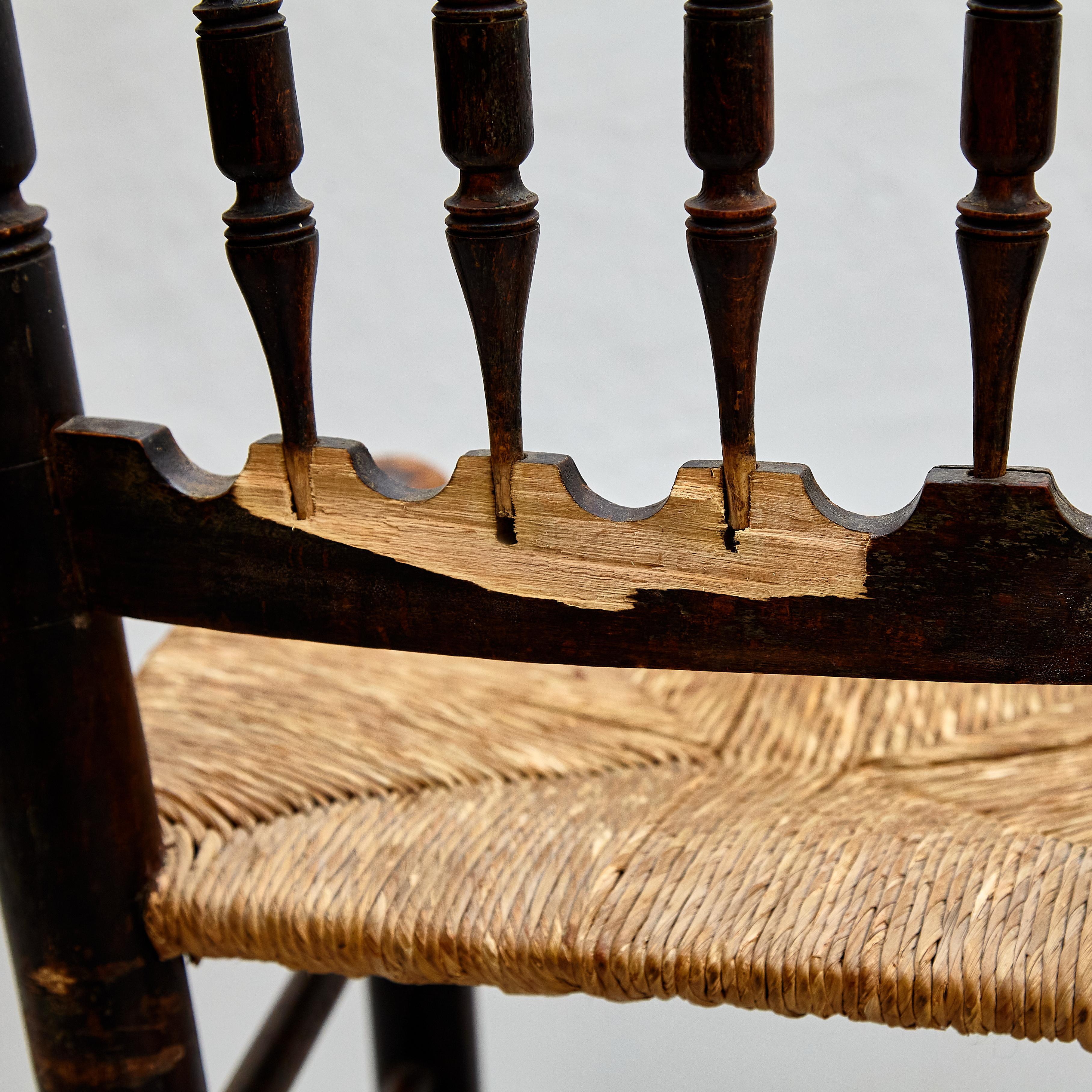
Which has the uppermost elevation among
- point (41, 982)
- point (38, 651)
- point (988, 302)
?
point (988, 302)

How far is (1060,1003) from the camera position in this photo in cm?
49

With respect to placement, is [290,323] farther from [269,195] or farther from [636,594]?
[636,594]

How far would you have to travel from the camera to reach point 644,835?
0.58 metres

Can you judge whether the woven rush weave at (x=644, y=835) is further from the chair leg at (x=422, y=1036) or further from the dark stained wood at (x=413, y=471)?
the chair leg at (x=422, y=1036)

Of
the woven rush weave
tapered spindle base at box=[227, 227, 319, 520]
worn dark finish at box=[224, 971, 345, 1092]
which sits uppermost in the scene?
tapered spindle base at box=[227, 227, 319, 520]

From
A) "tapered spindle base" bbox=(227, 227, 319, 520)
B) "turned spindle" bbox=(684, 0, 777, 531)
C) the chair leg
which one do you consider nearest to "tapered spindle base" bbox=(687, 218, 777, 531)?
"turned spindle" bbox=(684, 0, 777, 531)

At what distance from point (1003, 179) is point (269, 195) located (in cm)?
23

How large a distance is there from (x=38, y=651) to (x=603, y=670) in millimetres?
332

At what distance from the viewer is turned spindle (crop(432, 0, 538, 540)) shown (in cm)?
42

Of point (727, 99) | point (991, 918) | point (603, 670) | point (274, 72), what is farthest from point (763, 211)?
point (603, 670)

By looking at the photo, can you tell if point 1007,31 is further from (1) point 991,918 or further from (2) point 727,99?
(1) point 991,918

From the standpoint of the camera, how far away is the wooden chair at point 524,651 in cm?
43

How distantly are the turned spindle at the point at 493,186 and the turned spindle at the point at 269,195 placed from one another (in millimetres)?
55

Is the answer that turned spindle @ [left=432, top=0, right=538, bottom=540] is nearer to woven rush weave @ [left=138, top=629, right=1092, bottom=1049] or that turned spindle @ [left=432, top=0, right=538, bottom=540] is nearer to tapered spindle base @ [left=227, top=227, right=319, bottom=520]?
tapered spindle base @ [left=227, top=227, right=319, bottom=520]
